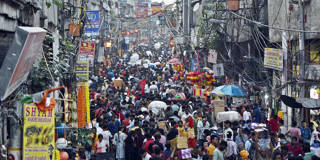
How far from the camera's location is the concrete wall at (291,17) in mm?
16844

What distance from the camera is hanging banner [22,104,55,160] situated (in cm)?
755

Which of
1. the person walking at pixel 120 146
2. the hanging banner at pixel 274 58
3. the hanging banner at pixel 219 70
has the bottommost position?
the person walking at pixel 120 146

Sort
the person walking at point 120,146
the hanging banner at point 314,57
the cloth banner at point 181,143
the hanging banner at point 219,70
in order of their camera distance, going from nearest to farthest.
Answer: the cloth banner at point 181,143 < the person walking at point 120,146 < the hanging banner at point 314,57 < the hanging banner at point 219,70

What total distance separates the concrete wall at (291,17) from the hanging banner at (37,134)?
1145cm

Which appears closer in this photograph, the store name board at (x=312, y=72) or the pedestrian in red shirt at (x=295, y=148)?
the pedestrian in red shirt at (x=295, y=148)

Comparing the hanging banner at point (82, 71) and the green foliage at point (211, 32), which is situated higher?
the green foliage at point (211, 32)

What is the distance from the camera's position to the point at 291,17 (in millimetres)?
18938

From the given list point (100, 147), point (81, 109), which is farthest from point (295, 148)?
point (81, 109)

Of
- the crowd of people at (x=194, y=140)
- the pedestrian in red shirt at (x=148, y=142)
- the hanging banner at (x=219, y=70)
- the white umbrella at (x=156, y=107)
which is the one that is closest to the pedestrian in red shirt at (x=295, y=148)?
the crowd of people at (x=194, y=140)

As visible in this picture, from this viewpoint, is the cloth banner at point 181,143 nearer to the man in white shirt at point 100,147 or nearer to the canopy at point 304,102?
the man in white shirt at point 100,147

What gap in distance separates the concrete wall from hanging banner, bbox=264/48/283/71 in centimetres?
83

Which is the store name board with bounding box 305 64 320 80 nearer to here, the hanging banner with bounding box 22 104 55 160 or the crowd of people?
the crowd of people

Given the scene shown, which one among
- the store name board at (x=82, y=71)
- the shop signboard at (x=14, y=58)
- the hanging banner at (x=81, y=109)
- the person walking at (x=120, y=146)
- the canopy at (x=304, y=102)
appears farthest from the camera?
the store name board at (x=82, y=71)

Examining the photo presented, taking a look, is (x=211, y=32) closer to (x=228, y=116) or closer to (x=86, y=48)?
(x=86, y=48)
